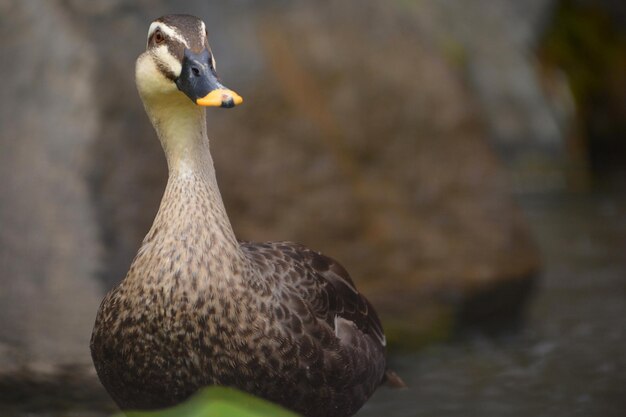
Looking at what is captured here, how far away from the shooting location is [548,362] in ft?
24.8

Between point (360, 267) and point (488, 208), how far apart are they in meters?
1.15

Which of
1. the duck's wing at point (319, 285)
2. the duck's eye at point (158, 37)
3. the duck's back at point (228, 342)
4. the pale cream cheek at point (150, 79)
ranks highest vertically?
the duck's eye at point (158, 37)

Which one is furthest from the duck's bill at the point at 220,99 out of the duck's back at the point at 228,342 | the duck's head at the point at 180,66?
the duck's back at the point at 228,342

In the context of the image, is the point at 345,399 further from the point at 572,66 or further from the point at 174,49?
the point at 572,66

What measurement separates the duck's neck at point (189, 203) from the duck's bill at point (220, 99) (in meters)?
0.44

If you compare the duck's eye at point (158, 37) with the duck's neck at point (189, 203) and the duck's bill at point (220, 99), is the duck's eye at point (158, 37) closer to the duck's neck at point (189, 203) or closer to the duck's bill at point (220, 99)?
the duck's neck at point (189, 203)

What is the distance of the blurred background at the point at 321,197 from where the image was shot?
6.74 m

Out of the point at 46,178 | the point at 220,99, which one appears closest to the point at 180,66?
the point at 220,99

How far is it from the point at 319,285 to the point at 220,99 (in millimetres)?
1076

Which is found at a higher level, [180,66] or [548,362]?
[180,66]

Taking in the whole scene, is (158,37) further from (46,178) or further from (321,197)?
(321,197)

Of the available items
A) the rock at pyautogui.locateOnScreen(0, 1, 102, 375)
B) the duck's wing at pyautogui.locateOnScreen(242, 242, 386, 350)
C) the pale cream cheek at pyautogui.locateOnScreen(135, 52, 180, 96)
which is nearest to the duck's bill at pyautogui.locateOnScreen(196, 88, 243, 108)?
the pale cream cheek at pyautogui.locateOnScreen(135, 52, 180, 96)

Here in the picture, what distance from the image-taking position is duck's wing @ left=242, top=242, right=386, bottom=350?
4778 millimetres

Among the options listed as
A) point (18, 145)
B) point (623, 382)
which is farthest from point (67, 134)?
point (623, 382)
